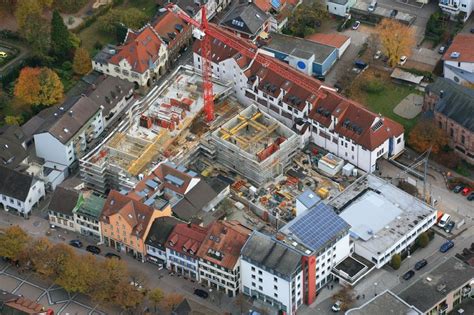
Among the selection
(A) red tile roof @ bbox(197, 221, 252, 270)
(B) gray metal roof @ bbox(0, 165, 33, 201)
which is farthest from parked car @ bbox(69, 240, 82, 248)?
(A) red tile roof @ bbox(197, 221, 252, 270)

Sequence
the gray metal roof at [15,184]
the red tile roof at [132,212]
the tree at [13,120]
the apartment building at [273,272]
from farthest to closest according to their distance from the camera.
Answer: the tree at [13,120] → the gray metal roof at [15,184] → the red tile roof at [132,212] → the apartment building at [273,272]

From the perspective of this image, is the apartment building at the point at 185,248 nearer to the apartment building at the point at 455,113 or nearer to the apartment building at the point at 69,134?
the apartment building at the point at 69,134

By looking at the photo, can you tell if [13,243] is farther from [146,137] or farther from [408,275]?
[408,275]

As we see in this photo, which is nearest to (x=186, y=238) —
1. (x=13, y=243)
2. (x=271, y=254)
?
(x=271, y=254)

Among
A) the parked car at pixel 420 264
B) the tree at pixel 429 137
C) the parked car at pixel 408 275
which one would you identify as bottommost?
the parked car at pixel 408 275

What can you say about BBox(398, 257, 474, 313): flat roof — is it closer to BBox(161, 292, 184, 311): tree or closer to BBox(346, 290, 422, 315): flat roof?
BBox(346, 290, 422, 315): flat roof

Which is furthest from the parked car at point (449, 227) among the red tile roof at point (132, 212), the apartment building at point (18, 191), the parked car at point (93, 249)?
the apartment building at point (18, 191)
